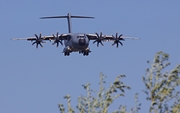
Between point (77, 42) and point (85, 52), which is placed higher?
point (77, 42)

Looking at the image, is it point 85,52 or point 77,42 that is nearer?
point 77,42

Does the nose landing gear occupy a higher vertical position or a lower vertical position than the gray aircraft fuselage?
lower

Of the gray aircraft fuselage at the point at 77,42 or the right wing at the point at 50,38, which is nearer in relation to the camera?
the gray aircraft fuselage at the point at 77,42

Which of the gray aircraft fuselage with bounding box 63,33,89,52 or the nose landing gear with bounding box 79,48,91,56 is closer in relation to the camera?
the gray aircraft fuselage with bounding box 63,33,89,52

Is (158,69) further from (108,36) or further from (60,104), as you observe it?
(108,36)

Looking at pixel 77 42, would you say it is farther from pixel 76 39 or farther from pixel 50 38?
pixel 50 38

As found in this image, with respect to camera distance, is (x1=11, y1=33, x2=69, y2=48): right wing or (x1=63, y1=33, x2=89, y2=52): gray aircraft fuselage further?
(x1=11, y1=33, x2=69, y2=48): right wing

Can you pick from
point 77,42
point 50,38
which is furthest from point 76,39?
point 50,38

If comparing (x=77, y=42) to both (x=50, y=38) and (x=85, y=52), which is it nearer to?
(x=85, y=52)

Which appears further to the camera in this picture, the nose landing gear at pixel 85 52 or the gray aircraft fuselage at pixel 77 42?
the nose landing gear at pixel 85 52

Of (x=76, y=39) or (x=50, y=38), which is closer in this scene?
(x=76, y=39)

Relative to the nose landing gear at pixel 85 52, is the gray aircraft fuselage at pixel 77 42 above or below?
above

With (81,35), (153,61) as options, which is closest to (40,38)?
(81,35)

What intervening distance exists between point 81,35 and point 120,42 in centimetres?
978
